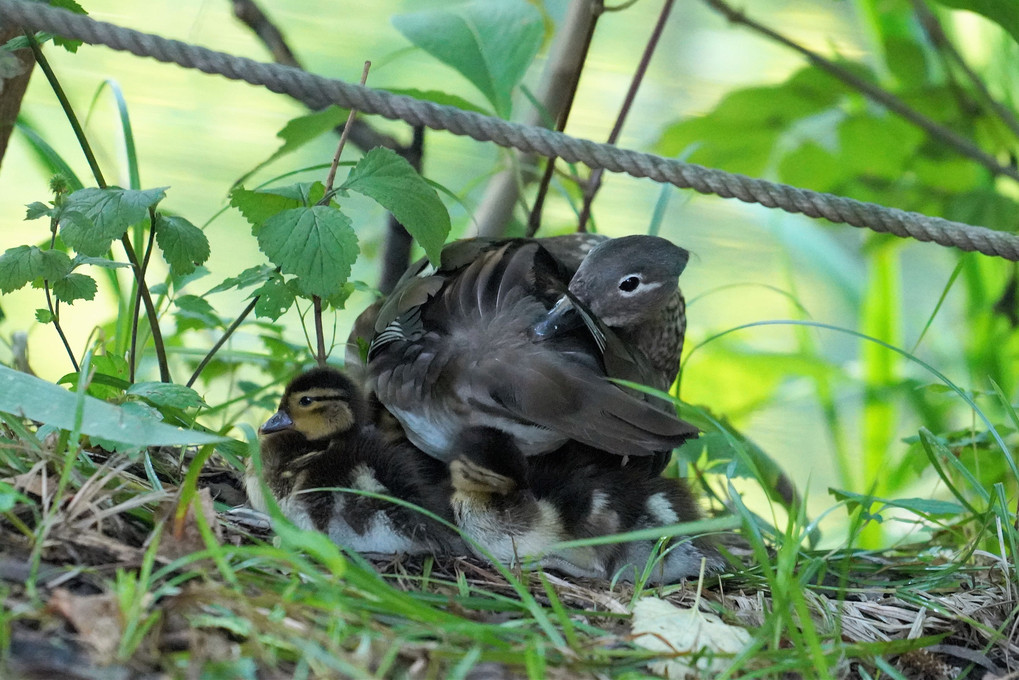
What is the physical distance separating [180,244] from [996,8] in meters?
1.49

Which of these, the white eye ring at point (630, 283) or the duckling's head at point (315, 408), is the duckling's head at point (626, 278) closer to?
the white eye ring at point (630, 283)

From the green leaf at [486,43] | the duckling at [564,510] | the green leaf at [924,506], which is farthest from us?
the green leaf at [486,43]

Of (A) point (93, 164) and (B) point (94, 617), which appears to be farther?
(A) point (93, 164)

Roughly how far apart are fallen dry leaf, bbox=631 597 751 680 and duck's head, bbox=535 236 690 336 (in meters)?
0.59

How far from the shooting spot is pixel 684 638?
1090 millimetres

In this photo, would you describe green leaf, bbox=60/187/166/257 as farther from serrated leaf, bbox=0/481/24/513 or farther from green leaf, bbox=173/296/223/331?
serrated leaf, bbox=0/481/24/513

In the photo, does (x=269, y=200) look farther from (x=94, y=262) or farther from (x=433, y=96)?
(x=433, y=96)

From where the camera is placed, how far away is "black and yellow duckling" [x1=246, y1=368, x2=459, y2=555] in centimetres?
132

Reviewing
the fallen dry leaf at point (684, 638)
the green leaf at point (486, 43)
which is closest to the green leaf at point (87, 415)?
the fallen dry leaf at point (684, 638)

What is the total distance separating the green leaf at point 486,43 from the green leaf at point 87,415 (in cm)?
98

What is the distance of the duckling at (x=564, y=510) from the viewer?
51.6 inches

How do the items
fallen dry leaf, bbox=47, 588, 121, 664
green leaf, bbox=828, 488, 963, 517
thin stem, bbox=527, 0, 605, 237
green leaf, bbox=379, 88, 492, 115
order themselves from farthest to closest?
thin stem, bbox=527, 0, 605, 237 < green leaf, bbox=379, 88, 492, 115 < green leaf, bbox=828, 488, 963, 517 < fallen dry leaf, bbox=47, 588, 121, 664

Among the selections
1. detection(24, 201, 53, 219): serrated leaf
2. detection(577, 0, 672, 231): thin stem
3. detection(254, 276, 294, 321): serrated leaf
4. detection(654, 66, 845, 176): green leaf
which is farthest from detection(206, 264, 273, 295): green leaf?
detection(654, 66, 845, 176): green leaf

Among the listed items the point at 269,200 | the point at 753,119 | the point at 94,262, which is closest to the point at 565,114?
the point at 753,119
